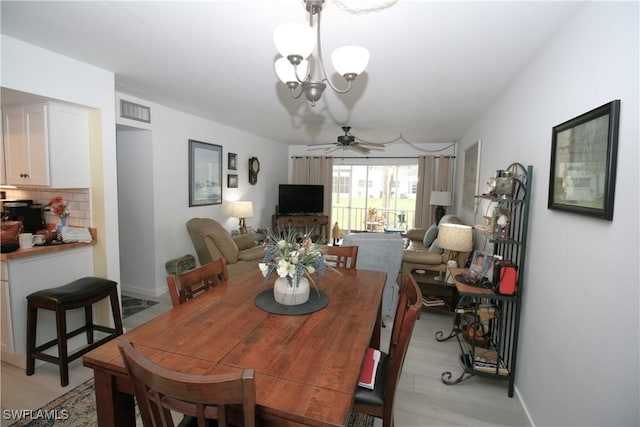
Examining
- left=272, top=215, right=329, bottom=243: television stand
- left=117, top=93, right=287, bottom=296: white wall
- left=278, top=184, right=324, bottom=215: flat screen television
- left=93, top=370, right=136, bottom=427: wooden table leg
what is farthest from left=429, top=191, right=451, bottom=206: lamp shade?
left=93, top=370, right=136, bottom=427: wooden table leg

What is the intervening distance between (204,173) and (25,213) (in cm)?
222

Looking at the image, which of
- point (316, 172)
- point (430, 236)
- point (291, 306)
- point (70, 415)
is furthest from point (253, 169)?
point (291, 306)

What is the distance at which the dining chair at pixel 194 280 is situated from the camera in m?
1.64

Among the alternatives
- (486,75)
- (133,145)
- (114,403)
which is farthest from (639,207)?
(133,145)

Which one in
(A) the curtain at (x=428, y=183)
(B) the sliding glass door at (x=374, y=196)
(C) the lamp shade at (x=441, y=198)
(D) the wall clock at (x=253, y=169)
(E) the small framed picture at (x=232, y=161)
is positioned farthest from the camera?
(B) the sliding glass door at (x=374, y=196)

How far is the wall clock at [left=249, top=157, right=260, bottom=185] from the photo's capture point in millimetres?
5825

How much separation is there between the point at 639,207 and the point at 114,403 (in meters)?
2.11

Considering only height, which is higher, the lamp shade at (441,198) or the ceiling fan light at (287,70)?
the ceiling fan light at (287,70)

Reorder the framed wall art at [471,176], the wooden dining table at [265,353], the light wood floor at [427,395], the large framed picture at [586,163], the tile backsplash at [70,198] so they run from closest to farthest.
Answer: the wooden dining table at [265,353], the large framed picture at [586,163], the light wood floor at [427,395], the tile backsplash at [70,198], the framed wall art at [471,176]

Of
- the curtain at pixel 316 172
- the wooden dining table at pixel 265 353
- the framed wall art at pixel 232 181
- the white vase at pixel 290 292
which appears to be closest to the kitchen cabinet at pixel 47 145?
the wooden dining table at pixel 265 353

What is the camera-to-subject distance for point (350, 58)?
4.91 feet

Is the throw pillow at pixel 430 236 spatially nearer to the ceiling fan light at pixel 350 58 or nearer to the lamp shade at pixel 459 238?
the lamp shade at pixel 459 238

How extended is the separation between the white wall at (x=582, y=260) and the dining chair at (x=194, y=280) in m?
1.97

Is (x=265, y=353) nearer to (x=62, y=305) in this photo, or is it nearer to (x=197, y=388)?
(x=197, y=388)
